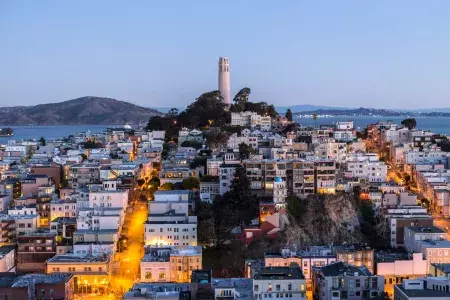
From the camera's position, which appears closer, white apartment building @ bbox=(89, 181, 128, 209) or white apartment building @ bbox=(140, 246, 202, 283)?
white apartment building @ bbox=(140, 246, 202, 283)

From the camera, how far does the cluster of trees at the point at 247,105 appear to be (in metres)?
38.7

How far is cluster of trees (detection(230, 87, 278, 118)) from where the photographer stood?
3868 cm

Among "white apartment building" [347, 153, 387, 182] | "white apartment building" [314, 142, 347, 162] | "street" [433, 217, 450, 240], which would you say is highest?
"white apartment building" [314, 142, 347, 162]

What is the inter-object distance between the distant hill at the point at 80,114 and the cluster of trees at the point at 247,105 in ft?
272

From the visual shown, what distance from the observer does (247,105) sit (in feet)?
129

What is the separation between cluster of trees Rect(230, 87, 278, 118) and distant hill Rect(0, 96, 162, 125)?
82786mm

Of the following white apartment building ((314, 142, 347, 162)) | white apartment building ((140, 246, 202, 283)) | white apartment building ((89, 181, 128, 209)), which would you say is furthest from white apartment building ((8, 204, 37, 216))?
white apartment building ((314, 142, 347, 162))

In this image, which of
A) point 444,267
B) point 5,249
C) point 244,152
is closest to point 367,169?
point 244,152

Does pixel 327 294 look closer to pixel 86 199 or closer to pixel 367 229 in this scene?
pixel 367 229

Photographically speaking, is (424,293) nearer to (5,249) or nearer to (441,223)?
(441,223)

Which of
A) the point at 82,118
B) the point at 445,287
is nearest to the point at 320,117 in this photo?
the point at 82,118

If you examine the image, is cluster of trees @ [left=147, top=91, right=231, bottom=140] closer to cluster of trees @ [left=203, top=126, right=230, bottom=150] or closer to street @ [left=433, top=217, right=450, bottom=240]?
cluster of trees @ [left=203, top=126, right=230, bottom=150]

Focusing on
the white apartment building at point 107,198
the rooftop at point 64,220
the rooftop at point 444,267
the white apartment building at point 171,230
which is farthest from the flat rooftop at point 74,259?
the rooftop at point 444,267

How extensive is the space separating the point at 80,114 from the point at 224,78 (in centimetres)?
9449
